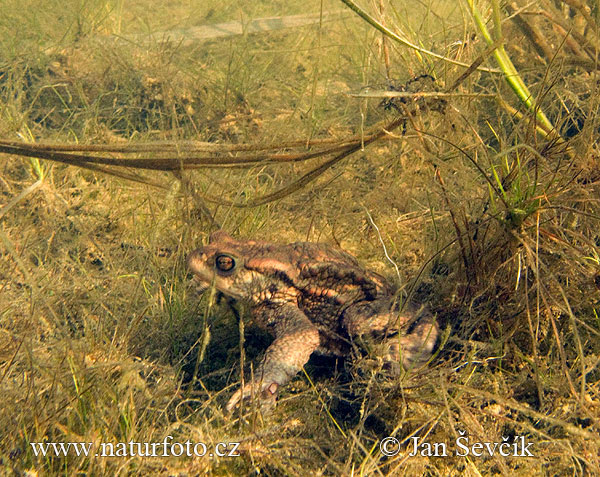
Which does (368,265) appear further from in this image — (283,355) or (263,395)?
(263,395)

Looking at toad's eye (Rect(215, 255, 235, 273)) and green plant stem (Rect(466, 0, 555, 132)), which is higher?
green plant stem (Rect(466, 0, 555, 132))

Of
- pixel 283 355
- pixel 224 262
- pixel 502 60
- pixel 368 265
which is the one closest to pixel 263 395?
pixel 283 355

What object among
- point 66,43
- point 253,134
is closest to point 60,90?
point 66,43

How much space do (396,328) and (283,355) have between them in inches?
21.0

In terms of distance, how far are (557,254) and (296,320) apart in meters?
1.26

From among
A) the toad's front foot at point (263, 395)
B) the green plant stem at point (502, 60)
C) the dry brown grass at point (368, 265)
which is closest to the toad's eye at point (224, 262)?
the dry brown grass at point (368, 265)

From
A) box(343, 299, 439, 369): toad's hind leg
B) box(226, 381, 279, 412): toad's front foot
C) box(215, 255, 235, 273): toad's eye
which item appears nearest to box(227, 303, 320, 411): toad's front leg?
box(226, 381, 279, 412): toad's front foot

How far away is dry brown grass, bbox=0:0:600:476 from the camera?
5.75ft

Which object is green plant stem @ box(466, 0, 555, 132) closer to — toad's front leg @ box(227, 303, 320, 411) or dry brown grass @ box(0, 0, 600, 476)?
dry brown grass @ box(0, 0, 600, 476)

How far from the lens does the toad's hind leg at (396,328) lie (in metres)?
1.98

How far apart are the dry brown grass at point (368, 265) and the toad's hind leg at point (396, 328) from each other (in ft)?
0.29

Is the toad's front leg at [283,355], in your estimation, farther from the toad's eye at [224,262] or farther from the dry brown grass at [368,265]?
the toad's eye at [224,262]

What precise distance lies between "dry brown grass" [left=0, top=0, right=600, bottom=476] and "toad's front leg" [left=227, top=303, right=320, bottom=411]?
0.09 m

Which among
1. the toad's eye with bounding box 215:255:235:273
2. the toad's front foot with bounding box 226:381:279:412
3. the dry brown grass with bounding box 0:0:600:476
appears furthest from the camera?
the toad's eye with bounding box 215:255:235:273
